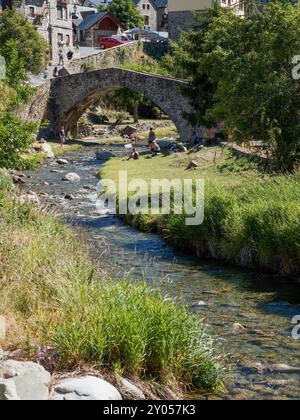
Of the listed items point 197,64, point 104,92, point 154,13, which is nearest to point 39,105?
point 104,92

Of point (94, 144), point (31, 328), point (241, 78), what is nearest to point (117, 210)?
point (241, 78)

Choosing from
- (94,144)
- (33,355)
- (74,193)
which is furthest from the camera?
(94,144)

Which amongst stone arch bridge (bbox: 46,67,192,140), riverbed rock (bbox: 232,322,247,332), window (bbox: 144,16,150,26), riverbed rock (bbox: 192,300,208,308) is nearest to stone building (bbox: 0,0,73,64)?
stone arch bridge (bbox: 46,67,192,140)

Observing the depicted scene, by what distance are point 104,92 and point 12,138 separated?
3333 centimetres

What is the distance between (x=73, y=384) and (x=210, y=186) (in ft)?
43.4

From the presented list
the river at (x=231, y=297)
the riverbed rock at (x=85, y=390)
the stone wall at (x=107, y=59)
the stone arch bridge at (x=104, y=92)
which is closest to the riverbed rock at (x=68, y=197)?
the river at (x=231, y=297)

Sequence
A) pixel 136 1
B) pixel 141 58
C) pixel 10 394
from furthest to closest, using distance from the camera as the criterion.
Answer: pixel 136 1, pixel 141 58, pixel 10 394

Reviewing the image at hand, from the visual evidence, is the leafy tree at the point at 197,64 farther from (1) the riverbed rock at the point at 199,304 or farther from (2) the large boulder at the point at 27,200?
(1) the riverbed rock at the point at 199,304

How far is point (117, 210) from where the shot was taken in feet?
80.7

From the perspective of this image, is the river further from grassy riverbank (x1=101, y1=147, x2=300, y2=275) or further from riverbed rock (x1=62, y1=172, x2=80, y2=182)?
riverbed rock (x1=62, y1=172, x2=80, y2=182)

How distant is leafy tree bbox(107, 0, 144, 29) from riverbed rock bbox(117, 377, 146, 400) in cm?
8202

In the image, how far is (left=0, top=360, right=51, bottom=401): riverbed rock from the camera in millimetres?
7875

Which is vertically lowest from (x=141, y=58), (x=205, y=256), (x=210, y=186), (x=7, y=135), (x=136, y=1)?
(x=205, y=256)

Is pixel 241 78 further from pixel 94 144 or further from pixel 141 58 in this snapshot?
pixel 141 58
